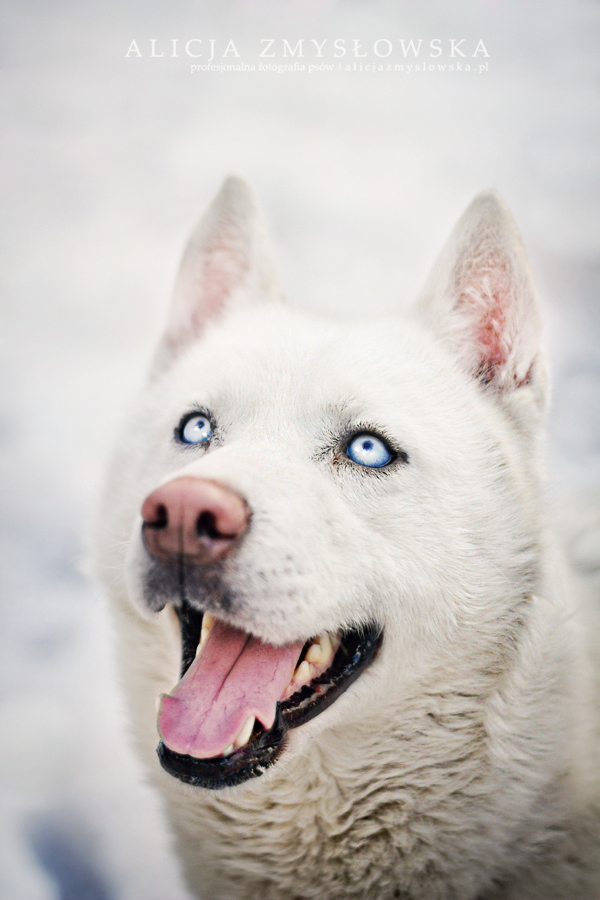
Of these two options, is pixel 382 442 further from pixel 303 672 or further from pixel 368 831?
pixel 368 831

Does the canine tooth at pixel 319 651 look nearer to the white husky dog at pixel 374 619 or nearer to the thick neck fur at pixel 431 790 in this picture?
→ the white husky dog at pixel 374 619

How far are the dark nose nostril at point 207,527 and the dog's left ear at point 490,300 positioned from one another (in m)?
1.04

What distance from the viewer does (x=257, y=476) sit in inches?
56.8

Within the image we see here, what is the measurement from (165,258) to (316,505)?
155 cm

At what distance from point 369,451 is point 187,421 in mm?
591

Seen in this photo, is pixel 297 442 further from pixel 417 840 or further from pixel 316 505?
pixel 417 840

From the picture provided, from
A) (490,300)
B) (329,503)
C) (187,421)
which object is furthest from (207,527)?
(490,300)

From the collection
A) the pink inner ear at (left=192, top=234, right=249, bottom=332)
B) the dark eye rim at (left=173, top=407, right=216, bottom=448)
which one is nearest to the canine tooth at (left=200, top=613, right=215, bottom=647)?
the dark eye rim at (left=173, top=407, right=216, bottom=448)

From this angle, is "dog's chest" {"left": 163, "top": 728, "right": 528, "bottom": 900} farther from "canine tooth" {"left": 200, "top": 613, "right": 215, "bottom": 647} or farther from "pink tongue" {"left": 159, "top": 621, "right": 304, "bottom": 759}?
"canine tooth" {"left": 200, "top": 613, "right": 215, "bottom": 647}

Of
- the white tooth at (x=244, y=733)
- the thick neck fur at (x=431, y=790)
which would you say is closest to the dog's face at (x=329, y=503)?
the white tooth at (x=244, y=733)

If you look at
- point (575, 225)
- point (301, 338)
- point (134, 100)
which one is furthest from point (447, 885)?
point (134, 100)

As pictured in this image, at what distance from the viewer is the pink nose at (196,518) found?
1.28 meters

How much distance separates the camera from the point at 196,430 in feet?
6.05

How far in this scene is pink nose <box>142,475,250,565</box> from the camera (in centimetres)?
128
